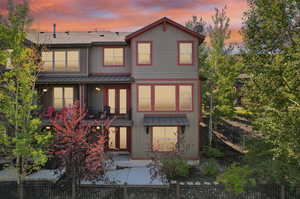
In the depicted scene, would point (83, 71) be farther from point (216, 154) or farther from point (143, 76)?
point (216, 154)

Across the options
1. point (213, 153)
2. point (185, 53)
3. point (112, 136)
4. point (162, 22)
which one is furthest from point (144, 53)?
point (213, 153)

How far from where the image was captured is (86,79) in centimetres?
1697

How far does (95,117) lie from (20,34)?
8.51 meters

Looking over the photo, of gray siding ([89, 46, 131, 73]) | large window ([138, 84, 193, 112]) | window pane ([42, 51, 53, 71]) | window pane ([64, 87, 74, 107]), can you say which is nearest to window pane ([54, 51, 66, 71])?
window pane ([42, 51, 53, 71])

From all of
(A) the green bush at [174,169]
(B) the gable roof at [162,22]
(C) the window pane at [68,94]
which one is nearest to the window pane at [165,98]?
(B) the gable roof at [162,22]

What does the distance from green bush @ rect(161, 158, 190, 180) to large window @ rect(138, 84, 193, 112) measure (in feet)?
15.2

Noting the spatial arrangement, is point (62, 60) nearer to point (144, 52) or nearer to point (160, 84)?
point (144, 52)

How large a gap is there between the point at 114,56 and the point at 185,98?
724cm

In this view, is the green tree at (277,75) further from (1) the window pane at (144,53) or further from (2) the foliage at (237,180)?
(1) the window pane at (144,53)

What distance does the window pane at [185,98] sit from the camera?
55.2ft

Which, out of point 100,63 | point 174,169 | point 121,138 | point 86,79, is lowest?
point 174,169

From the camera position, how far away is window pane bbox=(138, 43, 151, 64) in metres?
16.8

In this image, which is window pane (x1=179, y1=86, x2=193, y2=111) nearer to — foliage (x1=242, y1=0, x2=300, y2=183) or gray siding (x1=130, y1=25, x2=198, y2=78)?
gray siding (x1=130, y1=25, x2=198, y2=78)

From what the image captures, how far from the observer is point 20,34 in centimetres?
1141
